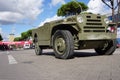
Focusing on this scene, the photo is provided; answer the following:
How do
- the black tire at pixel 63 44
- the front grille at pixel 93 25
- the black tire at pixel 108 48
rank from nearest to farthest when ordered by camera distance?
the black tire at pixel 63 44 → the front grille at pixel 93 25 → the black tire at pixel 108 48

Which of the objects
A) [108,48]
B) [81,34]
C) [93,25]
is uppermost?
[93,25]

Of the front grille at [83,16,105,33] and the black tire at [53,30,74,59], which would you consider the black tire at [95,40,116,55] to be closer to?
the front grille at [83,16,105,33]

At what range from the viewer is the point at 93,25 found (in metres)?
11.3

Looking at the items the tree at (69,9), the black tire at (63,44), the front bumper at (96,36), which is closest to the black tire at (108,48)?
the front bumper at (96,36)

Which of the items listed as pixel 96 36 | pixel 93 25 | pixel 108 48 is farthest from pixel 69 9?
pixel 96 36

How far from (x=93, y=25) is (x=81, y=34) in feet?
2.60

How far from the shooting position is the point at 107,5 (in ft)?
112

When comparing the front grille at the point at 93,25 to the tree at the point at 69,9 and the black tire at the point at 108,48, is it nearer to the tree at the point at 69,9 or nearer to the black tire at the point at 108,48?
the black tire at the point at 108,48

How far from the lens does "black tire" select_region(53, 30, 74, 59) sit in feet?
35.8

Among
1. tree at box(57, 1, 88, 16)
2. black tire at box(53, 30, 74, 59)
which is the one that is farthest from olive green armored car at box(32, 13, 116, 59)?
tree at box(57, 1, 88, 16)

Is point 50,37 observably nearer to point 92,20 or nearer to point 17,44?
point 92,20

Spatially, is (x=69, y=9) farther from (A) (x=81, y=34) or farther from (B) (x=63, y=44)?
(A) (x=81, y=34)

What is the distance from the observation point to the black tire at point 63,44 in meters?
10.9

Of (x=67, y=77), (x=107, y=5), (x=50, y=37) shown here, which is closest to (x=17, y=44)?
(x=107, y=5)
